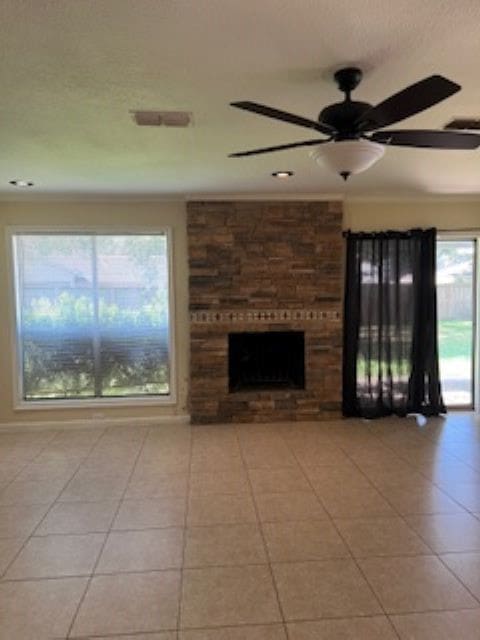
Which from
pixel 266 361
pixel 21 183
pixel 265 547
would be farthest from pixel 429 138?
pixel 266 361

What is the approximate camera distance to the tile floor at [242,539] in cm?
212

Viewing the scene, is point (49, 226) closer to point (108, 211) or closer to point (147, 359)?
point (108, 211)

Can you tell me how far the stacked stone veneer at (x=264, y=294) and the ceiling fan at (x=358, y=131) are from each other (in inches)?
114

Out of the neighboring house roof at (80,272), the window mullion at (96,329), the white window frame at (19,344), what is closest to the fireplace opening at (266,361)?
the white window frame at (19,344)

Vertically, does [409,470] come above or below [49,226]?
below

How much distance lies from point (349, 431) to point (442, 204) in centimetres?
266

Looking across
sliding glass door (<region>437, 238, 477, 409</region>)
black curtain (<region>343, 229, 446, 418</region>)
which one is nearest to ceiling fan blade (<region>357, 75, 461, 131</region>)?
black curtain (<region>343, 229, 446, 418</region>)

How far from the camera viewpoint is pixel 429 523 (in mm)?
2934

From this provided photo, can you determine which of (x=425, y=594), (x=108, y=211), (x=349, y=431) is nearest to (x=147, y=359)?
(x=108, y=211)

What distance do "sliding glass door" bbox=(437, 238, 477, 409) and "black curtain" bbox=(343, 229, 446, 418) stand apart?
1.01 feet

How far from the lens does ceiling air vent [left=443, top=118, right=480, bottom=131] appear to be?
2746 mm

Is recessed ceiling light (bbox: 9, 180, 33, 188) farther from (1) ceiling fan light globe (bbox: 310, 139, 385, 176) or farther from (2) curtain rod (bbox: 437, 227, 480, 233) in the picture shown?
(2) curtain rod (bbox: 437, 227, 480, 233)

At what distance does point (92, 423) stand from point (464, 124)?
14.1 feet

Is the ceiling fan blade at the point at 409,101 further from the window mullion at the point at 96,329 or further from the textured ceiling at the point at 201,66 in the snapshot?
the window mullion at the point at 96,329
